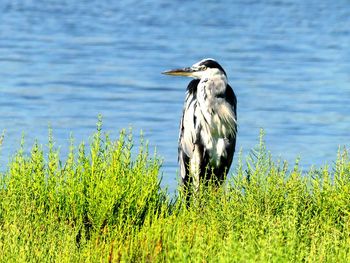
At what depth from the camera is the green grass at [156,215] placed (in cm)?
791

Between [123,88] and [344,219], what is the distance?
1272cm

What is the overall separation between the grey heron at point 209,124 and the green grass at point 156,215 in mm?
741

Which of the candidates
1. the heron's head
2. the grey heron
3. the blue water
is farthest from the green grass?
the blue water

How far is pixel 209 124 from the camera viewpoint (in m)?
10.6

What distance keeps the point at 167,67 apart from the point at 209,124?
12.8 m

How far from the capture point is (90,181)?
9.29m

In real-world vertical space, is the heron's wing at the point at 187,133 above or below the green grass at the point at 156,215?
above

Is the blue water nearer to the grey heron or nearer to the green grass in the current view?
the grey heron

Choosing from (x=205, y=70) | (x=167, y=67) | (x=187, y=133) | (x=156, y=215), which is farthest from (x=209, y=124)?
(x=167, y=67)

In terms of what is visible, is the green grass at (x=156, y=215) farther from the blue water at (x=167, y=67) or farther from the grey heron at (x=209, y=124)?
the blue water at (x=167, y=67)

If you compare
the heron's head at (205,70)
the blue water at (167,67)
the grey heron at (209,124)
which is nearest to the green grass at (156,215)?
the grey heron at (209,124)

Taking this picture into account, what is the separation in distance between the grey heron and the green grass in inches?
29.2

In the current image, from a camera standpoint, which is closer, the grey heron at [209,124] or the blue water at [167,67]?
the grey heron at [209,124]

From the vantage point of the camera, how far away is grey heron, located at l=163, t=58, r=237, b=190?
10.6 m
